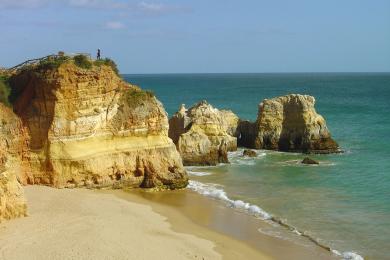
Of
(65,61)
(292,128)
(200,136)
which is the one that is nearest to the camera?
(65,61)

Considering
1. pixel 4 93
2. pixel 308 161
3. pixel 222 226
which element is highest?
pixel 4 93

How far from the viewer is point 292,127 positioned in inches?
1893

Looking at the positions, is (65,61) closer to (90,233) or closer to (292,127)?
(90,233)

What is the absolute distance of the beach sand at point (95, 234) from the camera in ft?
60.8

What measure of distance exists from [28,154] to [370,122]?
4895 centimetres

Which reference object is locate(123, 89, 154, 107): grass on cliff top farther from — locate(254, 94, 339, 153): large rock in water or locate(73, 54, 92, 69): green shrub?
locate(254, 94, 339, 153): large rock in water

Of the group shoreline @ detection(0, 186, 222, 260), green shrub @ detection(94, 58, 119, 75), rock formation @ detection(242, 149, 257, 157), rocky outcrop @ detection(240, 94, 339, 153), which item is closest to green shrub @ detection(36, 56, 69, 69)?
green shrub @ detection(94, 58, 119, 75)

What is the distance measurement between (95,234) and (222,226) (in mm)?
6350

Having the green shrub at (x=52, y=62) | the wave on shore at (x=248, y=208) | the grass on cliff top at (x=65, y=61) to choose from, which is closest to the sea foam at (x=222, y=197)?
the wave on shore at (x=248, y=208)

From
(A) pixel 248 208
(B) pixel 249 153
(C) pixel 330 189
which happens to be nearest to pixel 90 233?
(A) pixel 248 208

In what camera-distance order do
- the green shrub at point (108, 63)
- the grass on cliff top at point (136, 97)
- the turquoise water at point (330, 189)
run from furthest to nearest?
the grass on cliff top at point (136, 97) → the green shrub at point (108, 63) → the turquoise water at point (330, 189)

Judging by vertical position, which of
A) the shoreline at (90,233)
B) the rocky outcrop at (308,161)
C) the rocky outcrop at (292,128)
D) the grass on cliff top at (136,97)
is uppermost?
the grass on cliff top at (136,97)

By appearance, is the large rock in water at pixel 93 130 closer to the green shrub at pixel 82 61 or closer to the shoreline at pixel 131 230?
the green shrub at pixel 82 61

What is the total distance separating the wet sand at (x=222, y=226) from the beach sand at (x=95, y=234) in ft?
0.49
